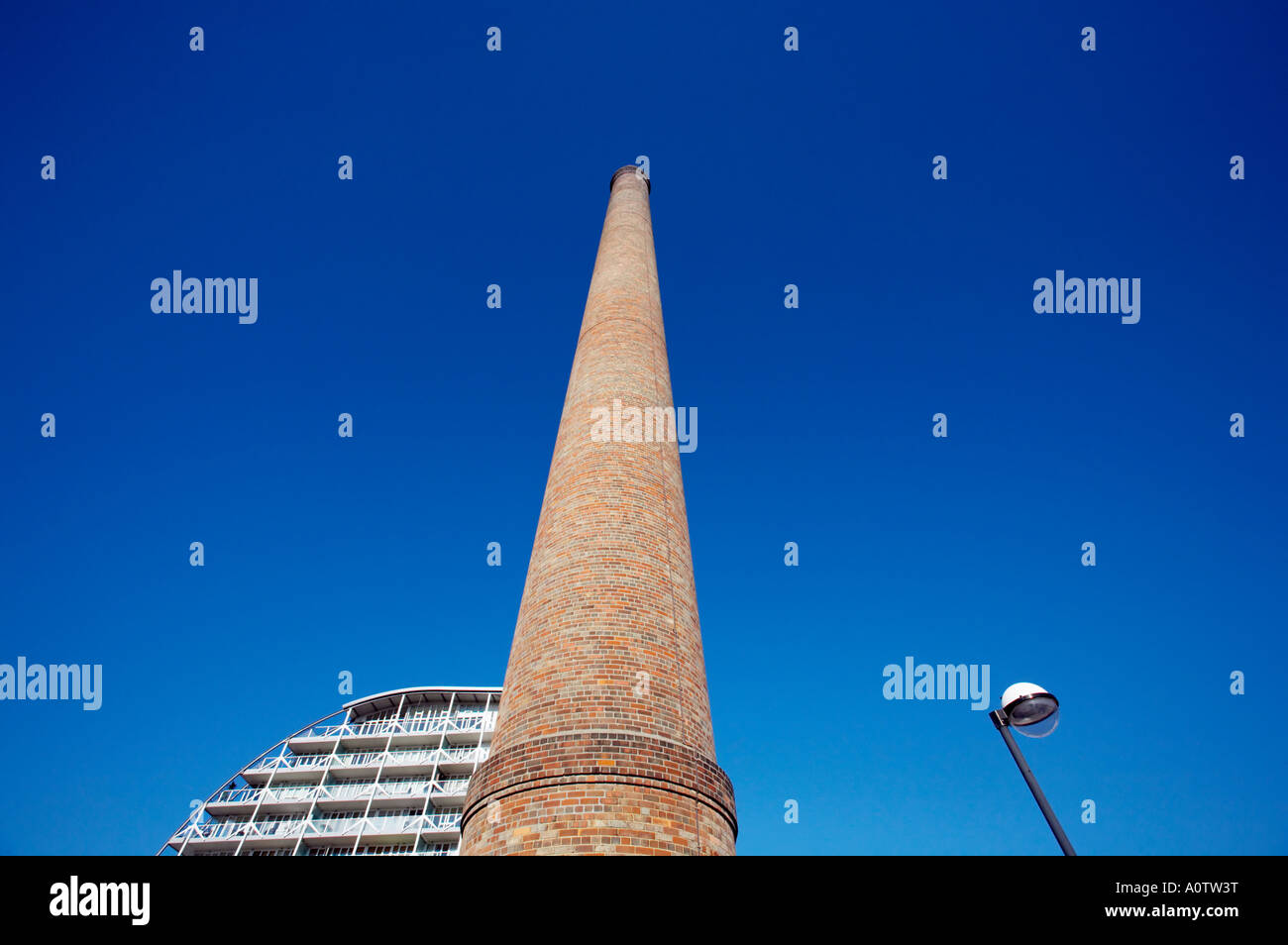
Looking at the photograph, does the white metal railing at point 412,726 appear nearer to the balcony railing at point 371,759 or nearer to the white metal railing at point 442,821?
the balcony railing at point 371,759

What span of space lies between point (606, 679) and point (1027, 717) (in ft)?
12.5

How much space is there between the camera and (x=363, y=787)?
3784 centimetres

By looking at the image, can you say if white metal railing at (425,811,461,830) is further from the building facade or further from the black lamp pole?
the black lamp pole

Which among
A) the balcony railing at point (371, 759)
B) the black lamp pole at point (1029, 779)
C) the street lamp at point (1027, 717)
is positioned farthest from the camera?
the balcony railing at point (371, 759)

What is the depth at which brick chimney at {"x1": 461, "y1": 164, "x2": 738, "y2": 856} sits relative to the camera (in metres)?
6.10

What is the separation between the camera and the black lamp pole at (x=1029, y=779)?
6.01 meters

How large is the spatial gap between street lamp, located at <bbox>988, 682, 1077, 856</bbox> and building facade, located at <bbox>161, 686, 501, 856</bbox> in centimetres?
3230

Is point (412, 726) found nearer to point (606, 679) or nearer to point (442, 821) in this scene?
point (442, 821)

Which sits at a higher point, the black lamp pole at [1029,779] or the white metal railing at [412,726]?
the white metal railing at [412,726]

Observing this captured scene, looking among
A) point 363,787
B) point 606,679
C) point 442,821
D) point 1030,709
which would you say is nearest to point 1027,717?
point 1030,709

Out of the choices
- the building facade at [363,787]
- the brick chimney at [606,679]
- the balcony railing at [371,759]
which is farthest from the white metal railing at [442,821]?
the brick chimney at [606,679]
